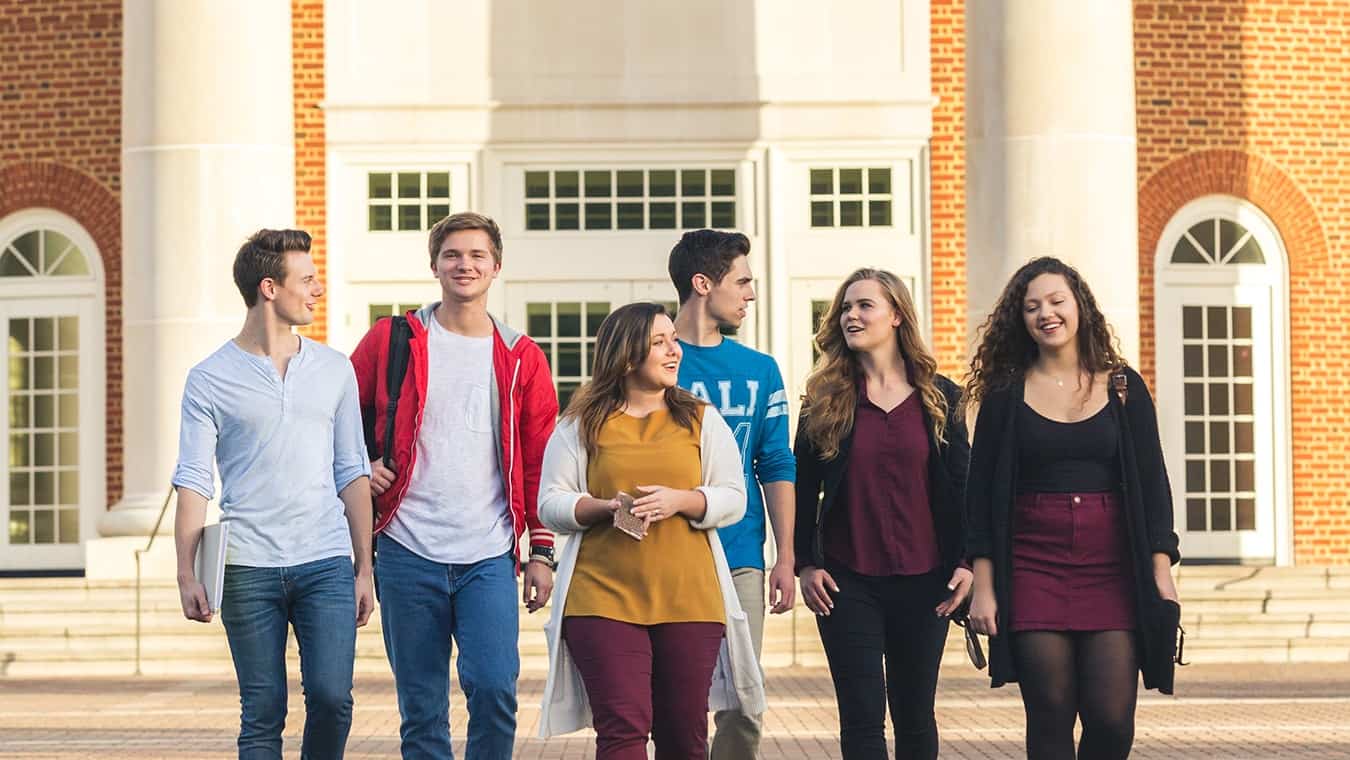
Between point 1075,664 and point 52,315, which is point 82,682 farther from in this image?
point 1075,664

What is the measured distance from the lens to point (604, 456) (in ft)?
19.5

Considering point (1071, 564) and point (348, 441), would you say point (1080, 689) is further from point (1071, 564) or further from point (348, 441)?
point (348, 441)

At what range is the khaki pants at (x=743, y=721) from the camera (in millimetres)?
6527

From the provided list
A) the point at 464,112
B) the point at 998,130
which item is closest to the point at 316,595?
the point at 998,130

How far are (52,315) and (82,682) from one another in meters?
5.24


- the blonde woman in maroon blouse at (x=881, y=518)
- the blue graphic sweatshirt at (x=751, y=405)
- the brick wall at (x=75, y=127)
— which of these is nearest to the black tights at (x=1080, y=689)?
the blonde woman in maroon blouse at (x=881, y=518)

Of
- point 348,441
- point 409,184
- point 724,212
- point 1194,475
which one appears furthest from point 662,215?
point 348,441

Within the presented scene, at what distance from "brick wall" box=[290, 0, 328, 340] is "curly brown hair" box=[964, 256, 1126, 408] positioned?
12.5 m

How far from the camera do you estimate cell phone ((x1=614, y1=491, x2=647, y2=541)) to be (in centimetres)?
578

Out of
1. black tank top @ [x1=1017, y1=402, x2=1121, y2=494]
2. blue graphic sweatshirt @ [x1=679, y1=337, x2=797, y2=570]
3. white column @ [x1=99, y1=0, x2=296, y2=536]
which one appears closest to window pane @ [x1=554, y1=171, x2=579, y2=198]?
white column @ [x1=99, y1=0, x2=296, y2=536]

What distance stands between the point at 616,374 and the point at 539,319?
12.2 m

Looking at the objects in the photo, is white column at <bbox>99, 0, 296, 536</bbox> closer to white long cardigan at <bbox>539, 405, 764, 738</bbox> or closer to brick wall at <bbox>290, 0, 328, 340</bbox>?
brick wall at <bbox>290, 0, 328, 340</bbox>

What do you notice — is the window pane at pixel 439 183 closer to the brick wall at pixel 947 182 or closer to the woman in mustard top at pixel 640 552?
the brick wall at pixel 947 182

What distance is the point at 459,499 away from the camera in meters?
6.39
